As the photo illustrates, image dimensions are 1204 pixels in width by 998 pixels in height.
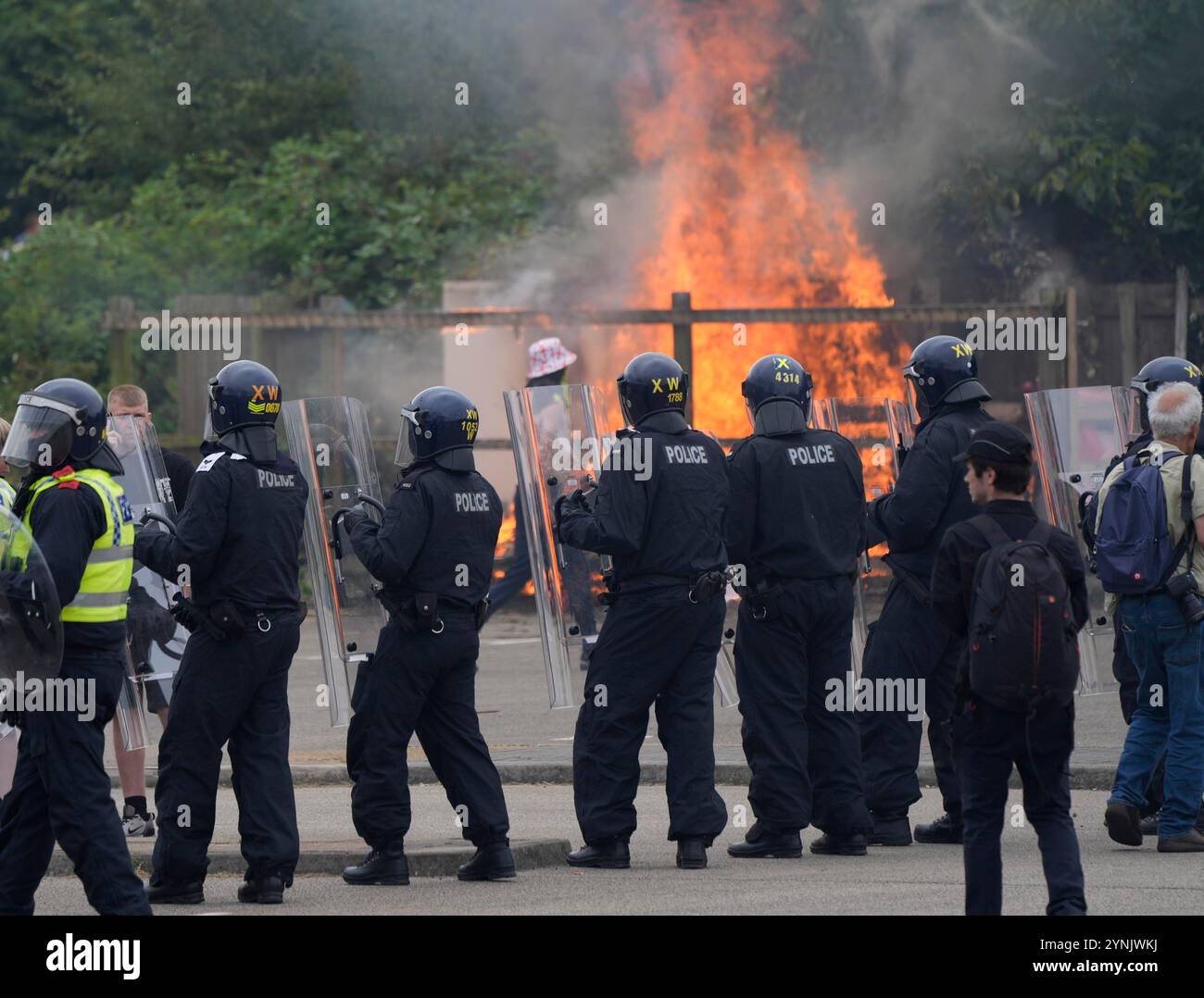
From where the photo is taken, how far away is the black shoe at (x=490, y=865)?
8.22m

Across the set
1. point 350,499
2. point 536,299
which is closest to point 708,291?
point 536,299

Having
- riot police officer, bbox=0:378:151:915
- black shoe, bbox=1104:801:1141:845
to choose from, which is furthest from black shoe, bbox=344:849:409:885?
black shoe, bbox=1104:801:1141:845

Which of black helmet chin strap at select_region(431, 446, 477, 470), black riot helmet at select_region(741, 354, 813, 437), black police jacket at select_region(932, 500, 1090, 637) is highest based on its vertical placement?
black riot helmet at select_region(741, 354, 813, 437)

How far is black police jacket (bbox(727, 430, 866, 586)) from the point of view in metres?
8.79

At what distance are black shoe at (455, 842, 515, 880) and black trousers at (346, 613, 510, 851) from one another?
37 mm

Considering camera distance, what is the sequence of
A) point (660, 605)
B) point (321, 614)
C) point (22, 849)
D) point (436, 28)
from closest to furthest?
point (22, 849) < point (660, 605) < point (321, 614) < point (436, 28)

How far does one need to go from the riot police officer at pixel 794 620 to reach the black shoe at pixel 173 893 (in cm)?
214

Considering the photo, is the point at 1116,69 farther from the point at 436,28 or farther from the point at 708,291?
the point at 436,28

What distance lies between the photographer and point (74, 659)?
22.5ft

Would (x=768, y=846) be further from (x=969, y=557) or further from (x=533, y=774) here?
(x=969, y=557)

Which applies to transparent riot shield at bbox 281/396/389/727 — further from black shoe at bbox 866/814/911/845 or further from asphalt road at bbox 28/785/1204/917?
black shoe at bbox 866/814/911/845
